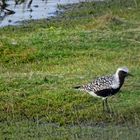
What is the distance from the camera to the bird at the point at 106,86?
1278 cm

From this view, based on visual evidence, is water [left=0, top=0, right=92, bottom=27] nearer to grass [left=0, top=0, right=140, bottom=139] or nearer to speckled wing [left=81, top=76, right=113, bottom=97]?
grass [left=0, top=0, right=140, bottom=139]

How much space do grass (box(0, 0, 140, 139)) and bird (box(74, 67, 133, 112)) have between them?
10.6 inches

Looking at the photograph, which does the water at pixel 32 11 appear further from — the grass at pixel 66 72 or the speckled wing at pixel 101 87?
the speckled wing at pixel 101 87

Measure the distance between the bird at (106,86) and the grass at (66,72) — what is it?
0.89 feet

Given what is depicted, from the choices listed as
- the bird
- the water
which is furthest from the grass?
the water

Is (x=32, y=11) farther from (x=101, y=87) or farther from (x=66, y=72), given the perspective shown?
(x=101, y=87)

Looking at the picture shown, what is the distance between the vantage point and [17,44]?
18094 millimetres

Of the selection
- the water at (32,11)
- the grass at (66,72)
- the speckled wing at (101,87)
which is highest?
the speckled wing at (101,87)

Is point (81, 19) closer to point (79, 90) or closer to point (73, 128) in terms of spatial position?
point (79, 90)

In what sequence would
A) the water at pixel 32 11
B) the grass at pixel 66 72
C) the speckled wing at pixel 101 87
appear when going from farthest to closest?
the water at pixel 32 11
the speckled wing at pixel 101 87
the grass at pixel 66 72

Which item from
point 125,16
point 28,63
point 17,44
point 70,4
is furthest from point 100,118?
point 70,4

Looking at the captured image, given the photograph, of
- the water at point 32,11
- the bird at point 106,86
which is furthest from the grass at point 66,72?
the water at point 32,11

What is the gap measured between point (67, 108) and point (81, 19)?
9.85m

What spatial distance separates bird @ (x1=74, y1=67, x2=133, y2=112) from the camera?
12781 mm
